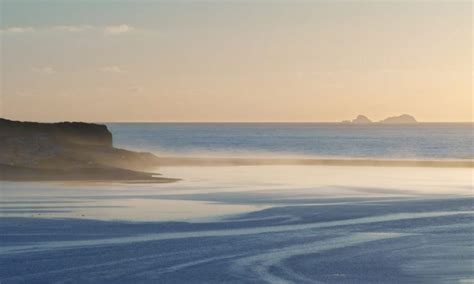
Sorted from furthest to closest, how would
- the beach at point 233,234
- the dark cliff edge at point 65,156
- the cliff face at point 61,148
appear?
1. the cliff face at point 61,148
2. the dark cliff edge at point 65,156
3. the beach at point 233,234

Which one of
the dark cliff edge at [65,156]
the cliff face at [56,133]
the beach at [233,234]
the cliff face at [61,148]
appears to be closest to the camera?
the beach at [233,234]

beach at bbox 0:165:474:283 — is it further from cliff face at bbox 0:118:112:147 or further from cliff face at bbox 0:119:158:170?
cliff face at bbox 0:118:112:147

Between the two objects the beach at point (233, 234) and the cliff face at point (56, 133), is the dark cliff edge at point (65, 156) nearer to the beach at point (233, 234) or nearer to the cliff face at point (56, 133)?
the cliff face at point (56, 133)

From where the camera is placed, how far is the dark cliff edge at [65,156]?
46.7 m

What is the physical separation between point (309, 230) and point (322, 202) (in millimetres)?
8285

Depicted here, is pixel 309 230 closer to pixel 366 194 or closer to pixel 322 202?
pixel 322 202

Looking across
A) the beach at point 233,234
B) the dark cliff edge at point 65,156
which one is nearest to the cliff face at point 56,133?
the dark cliff edge at point 65,156

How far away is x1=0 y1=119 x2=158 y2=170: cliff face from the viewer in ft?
169

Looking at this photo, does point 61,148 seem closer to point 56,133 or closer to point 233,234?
point 56,133

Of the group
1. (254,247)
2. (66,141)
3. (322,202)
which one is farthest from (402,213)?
(66,141)

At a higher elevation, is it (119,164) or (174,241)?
(119,164)

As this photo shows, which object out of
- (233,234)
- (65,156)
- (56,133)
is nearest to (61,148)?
(65,156)

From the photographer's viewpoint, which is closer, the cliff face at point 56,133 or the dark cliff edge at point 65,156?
the dark cliff edge at point 65,156

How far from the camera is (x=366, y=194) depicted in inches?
1537
